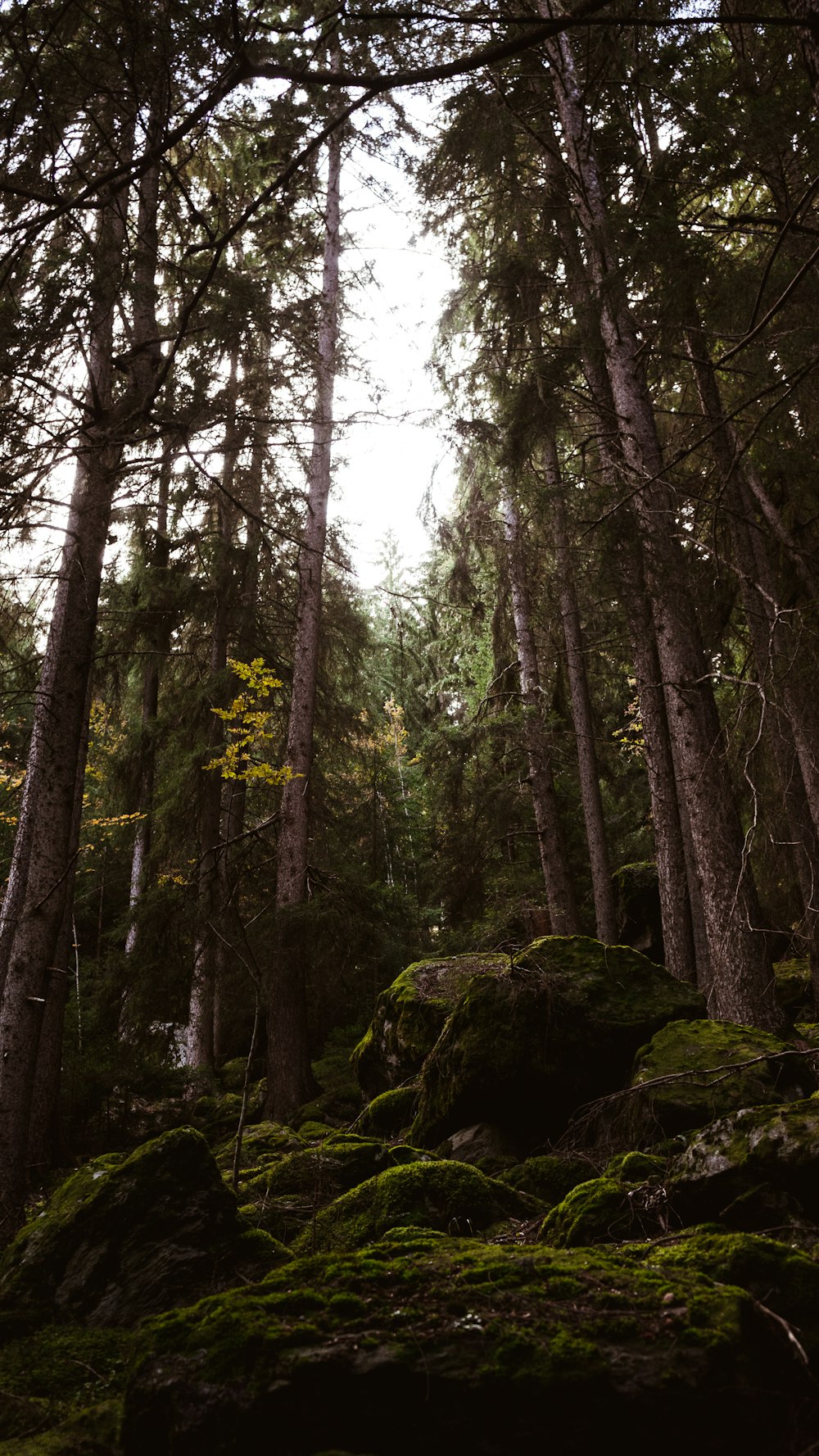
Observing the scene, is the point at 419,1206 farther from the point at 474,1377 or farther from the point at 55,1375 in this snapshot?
the point at 474,1377

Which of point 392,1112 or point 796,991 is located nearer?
point 392,1112

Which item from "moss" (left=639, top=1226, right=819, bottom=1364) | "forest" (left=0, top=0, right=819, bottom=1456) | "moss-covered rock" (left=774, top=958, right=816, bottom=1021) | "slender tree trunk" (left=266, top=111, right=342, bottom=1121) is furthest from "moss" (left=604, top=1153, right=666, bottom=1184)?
"moss-covered rock" (left=774, top=958, right=816, bottom=1021)

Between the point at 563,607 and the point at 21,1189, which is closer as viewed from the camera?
the point at 21,1189

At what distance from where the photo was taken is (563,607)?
12.8 metres

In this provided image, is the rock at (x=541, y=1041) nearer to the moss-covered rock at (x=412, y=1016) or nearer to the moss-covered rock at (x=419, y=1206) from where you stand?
the moss-covered rock at (x=412, y=1016)

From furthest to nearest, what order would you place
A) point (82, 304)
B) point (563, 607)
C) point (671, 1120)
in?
point (563, 607)
point (82, 304)
point (671, 1120)

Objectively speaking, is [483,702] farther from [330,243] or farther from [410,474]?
[330,243]

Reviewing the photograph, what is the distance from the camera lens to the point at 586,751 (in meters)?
13.1

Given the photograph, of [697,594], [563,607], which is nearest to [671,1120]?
[697,594]

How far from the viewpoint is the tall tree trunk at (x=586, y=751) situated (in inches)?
486

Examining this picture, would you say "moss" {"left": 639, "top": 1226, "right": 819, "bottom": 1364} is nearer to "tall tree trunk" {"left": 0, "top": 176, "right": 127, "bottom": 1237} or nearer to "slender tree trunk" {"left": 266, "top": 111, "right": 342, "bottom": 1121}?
"tall tree trunk" {"left": 0, "top": 176, "right": 127, "bottom": 1237}

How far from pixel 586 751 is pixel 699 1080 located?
26.4ft

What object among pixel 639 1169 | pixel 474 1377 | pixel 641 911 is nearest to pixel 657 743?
pixel 641 911

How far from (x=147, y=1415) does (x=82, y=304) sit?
20.1 ft
